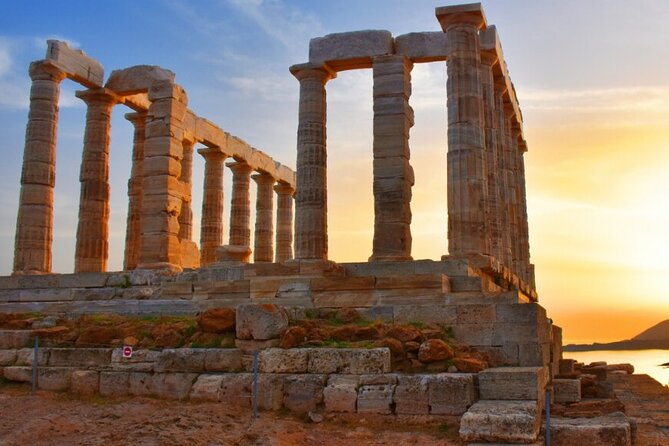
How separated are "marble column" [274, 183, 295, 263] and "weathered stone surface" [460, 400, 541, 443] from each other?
110ft

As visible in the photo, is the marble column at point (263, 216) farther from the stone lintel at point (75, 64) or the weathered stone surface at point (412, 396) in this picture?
the weathered stone surface at point (412, 396)

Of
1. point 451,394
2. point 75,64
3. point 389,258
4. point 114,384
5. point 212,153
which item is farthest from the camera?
point 212,153

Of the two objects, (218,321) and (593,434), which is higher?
(218,321)

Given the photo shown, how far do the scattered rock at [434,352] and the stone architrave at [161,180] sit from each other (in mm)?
15476

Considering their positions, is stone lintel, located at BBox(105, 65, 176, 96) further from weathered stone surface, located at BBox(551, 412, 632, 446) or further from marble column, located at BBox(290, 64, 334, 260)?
weathered stone surface, located at BBox(551, 412, 632, 446)

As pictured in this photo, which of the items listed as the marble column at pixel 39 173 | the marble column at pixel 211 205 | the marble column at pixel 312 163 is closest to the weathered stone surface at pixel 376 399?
the marble column at pixel 312 163

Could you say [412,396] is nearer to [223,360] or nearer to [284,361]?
[284,361]

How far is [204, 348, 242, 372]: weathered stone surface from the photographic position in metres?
13.6

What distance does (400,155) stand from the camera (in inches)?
925

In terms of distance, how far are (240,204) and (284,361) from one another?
26.1 meters

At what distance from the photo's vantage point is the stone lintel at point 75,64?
27250 millimetres

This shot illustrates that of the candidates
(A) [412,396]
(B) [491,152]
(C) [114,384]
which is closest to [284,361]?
(A) [412,396]

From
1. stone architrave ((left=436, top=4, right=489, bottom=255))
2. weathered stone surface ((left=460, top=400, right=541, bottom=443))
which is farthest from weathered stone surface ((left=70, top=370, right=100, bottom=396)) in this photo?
stone architrave ((left=436, top=4, right=489, bottom=255))

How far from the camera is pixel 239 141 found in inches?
1485
